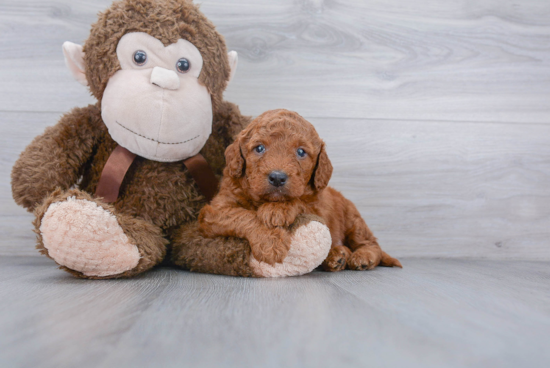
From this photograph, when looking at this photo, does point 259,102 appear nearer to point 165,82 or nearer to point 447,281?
point 165,82

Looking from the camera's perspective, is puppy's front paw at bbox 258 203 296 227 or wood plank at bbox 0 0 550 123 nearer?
puppy's front paw at bbox 258 203 296 227

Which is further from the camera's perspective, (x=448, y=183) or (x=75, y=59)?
(x=448, y=183)

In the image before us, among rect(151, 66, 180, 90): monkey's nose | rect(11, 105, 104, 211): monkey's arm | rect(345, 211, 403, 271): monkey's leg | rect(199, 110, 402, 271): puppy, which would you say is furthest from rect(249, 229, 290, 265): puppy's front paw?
rect(11, 105, 104, 211): monkey's arm

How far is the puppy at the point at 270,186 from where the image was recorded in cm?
95

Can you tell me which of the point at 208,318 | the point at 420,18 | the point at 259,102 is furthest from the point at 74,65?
the point at 420,18

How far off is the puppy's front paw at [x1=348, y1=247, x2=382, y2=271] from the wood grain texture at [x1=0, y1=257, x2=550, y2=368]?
16 cm

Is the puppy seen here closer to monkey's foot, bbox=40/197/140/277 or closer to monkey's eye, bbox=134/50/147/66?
monkey's foot, bbox=40/197/140/277

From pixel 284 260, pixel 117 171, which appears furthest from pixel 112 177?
pixel 284 260

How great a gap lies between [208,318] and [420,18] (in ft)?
4.89

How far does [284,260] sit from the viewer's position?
98 centimetres

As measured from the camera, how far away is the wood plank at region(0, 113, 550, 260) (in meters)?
1.60

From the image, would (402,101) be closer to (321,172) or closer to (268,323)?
(321,172)

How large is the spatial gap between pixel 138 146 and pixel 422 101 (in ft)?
3.77

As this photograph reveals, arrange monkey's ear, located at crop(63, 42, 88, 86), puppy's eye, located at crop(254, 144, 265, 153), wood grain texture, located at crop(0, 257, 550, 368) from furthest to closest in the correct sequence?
monkey's ear, located at crop(63, 42, 88, 86) → puppy's eye, located at crop(254, 144, 265, 153) → wood grain texture, located at crop(0, 257, 550, 368)
